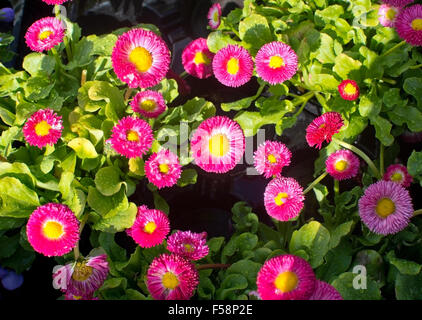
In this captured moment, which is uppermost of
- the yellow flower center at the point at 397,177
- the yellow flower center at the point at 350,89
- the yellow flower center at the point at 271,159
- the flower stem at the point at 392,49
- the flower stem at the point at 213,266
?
the flower stem at the point at 392,49

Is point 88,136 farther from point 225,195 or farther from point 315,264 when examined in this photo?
point 315,264

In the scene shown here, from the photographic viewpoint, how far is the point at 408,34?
1326mm

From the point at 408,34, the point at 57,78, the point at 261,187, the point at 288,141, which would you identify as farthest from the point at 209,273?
the point at 408,34

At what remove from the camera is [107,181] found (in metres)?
1.31

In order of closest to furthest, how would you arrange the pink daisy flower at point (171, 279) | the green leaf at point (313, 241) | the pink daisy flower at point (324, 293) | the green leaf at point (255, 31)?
1. the pink daisy flower at point (324, 293)
2. the pink daisy flower at point (171, 279)
3. the green leaf at point (313, 241)
4. the green leaf at point (255, 31)

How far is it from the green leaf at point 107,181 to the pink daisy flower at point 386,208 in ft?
2.17

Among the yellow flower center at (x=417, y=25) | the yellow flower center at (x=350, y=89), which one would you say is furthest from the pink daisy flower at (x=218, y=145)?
the yellow flower center at (x=417, y=25)

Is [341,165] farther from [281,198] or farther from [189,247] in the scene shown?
[189,247]

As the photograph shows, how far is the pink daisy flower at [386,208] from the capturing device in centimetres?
116

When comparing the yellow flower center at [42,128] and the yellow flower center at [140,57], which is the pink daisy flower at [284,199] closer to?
the yellow flower center at [140,57]

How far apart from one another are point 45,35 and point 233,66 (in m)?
0.55

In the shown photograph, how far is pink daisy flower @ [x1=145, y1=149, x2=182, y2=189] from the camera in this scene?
50.1 inches

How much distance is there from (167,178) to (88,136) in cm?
28

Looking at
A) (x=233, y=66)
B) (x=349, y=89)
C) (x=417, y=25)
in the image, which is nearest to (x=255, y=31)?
(x=233, y=66)
